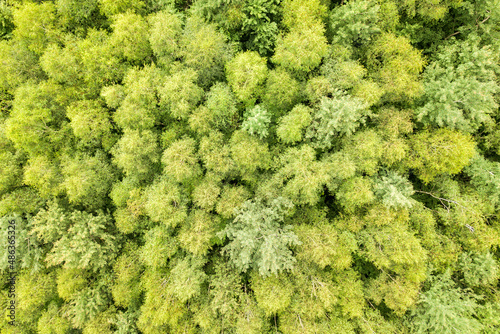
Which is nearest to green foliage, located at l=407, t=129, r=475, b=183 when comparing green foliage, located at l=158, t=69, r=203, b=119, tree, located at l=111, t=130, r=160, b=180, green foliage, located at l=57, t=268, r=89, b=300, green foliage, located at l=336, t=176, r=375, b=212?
green foliage, located at l=336, t=176, r=375, b=212

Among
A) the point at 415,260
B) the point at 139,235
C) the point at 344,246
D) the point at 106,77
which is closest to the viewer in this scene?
the point at 415,260

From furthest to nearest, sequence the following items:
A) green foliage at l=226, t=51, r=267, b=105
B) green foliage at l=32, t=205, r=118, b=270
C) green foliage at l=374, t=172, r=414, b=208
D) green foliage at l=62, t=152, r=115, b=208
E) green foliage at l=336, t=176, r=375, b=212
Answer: green foliage at l=62, t=152, r=115, b=208
green foliage at l=32, t=205, r=118, b=270
green foliage at l=226, t=51, r=267, b=105
green foliage at l=336, t=176, r=375, b=212
green foliage at l=374, t=172, r=414, b=208

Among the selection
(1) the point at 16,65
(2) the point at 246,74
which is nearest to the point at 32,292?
(1) the point at 16,65

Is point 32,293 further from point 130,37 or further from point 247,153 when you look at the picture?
point 130,37

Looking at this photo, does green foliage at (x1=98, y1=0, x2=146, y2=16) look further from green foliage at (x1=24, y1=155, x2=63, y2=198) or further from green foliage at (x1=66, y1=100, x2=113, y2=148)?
green foliage at (x1=24, y1=155, x2=63, y2=198)

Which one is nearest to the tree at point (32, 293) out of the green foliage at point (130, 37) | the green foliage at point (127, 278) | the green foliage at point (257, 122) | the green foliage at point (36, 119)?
the green foliage at point (127, 278)

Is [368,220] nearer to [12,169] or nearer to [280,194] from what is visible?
[280,194]

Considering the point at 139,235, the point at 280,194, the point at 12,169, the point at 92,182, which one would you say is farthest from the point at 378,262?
the point at 12,169
